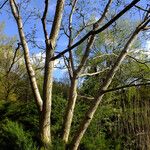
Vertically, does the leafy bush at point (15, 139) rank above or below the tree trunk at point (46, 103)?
below

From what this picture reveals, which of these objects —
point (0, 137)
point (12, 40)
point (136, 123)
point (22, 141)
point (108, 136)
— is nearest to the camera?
point (22, 141)

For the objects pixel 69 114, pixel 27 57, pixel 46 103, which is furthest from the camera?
pixel 69 114

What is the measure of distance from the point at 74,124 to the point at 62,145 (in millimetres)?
3334

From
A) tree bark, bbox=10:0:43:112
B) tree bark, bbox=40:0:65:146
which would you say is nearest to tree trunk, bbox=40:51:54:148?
tree bark, bbox=40:0:65:146

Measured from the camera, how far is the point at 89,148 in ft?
36.7

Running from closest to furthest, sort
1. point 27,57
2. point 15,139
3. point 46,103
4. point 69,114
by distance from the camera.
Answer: point 15,139 < point 46,103 < point 27,57 < point 69,114

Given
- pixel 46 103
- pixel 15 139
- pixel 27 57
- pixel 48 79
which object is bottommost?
pixel 15 139

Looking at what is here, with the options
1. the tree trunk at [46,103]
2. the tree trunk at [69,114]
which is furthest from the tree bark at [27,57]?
the tree trunk at [69,114]

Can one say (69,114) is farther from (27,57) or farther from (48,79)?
(27,57)

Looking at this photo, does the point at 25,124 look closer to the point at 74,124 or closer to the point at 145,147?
the point at 74,124

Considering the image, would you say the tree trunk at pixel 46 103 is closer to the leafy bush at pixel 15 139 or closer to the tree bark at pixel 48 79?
the tree bark at pixel 48 79

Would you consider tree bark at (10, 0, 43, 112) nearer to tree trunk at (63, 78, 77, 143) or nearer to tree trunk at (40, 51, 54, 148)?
tree trunk at (40, 51, 54, 148)

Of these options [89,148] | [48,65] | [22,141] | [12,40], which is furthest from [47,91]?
[12,40]

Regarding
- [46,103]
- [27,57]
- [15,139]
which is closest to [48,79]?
[46,103]
